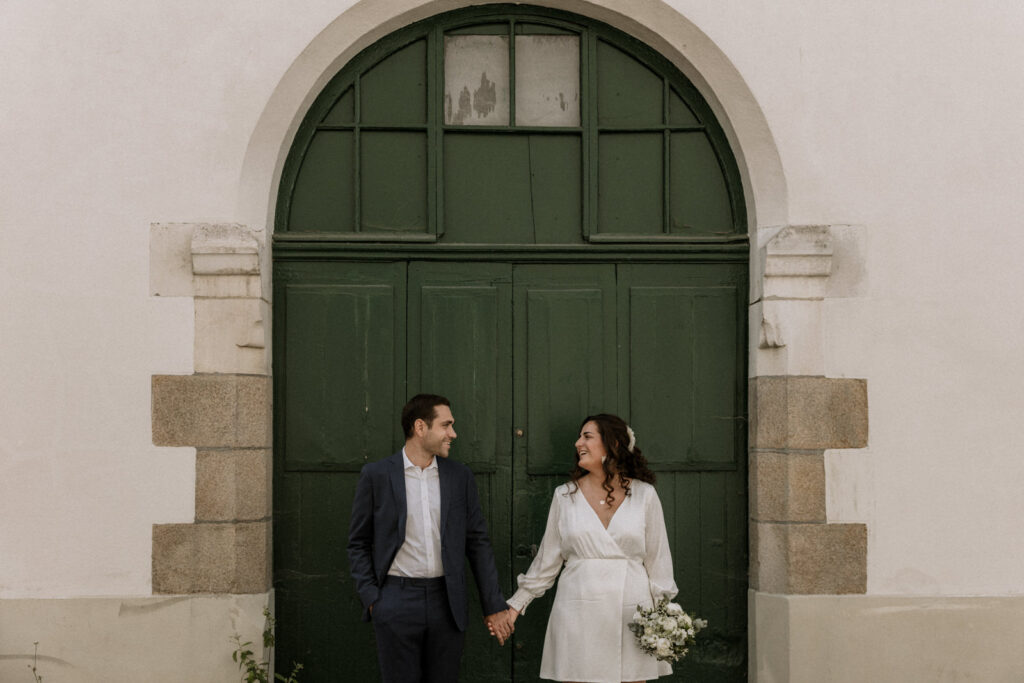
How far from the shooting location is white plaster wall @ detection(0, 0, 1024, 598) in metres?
5.25

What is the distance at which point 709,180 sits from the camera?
225 inches

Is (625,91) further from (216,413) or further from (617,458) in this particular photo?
(216,413)

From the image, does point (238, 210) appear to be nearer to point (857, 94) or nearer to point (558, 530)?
point (558, 530)

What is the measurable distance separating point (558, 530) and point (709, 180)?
2.17 metres

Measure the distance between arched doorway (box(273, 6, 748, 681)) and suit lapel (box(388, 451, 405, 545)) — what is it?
900mm

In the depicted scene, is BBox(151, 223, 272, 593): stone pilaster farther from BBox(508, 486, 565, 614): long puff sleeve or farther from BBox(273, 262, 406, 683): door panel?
BBox(508, 486, 565, 614): long puff sleeve

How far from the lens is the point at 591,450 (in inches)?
193

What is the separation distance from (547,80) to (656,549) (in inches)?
104

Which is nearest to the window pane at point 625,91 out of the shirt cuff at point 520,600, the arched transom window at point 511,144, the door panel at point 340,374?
the arched transom window at point 511,144

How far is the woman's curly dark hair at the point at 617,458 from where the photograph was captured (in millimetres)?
4895

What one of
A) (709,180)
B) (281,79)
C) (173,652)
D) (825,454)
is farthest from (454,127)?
(173,652)

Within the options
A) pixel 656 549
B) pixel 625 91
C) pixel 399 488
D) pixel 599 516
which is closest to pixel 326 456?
pixel 399 488

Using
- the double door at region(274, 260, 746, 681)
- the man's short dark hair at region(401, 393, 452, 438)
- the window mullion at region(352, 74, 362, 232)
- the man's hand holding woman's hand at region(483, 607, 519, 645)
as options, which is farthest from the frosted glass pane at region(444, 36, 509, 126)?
the man's hand holding woman's hand at region(483, 607, 519, 645)

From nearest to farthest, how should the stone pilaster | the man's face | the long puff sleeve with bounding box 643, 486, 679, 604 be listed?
the man's face, the long puff sleeve with bounding box 643, 486, 679, 604, the stone pilaster
